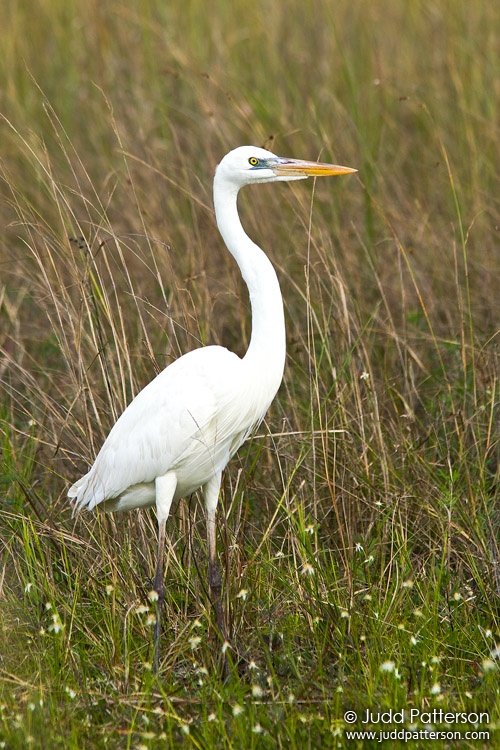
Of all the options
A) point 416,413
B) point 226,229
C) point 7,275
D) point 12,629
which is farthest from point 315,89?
point 12,629

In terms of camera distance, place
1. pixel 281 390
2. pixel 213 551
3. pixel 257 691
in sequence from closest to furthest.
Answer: pixel 257 691 < pixel 213 551 < pixel 281 390

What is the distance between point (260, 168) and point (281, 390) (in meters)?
1.37

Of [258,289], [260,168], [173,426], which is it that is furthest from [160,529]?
[260,168]

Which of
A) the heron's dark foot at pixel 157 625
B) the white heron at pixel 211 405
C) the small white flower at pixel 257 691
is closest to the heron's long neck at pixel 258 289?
the white heron at pixel 211 405

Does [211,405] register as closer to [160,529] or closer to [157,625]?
[160,529]

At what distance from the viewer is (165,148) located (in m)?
5.59

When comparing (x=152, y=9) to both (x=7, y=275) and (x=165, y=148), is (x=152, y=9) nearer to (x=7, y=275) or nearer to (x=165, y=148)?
(x=165, y=148)

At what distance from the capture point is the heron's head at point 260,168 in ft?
10.2

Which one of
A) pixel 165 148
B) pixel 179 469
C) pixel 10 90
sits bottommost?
pixel 179 469

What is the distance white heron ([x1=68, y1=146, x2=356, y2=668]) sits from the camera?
3.07 m

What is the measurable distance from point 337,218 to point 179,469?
210 centimetres

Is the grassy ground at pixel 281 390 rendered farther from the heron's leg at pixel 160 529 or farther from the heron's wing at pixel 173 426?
the heron's wing at pixel 173 426

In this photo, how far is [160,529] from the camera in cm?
313

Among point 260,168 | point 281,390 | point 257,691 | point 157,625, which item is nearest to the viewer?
point 257,691
